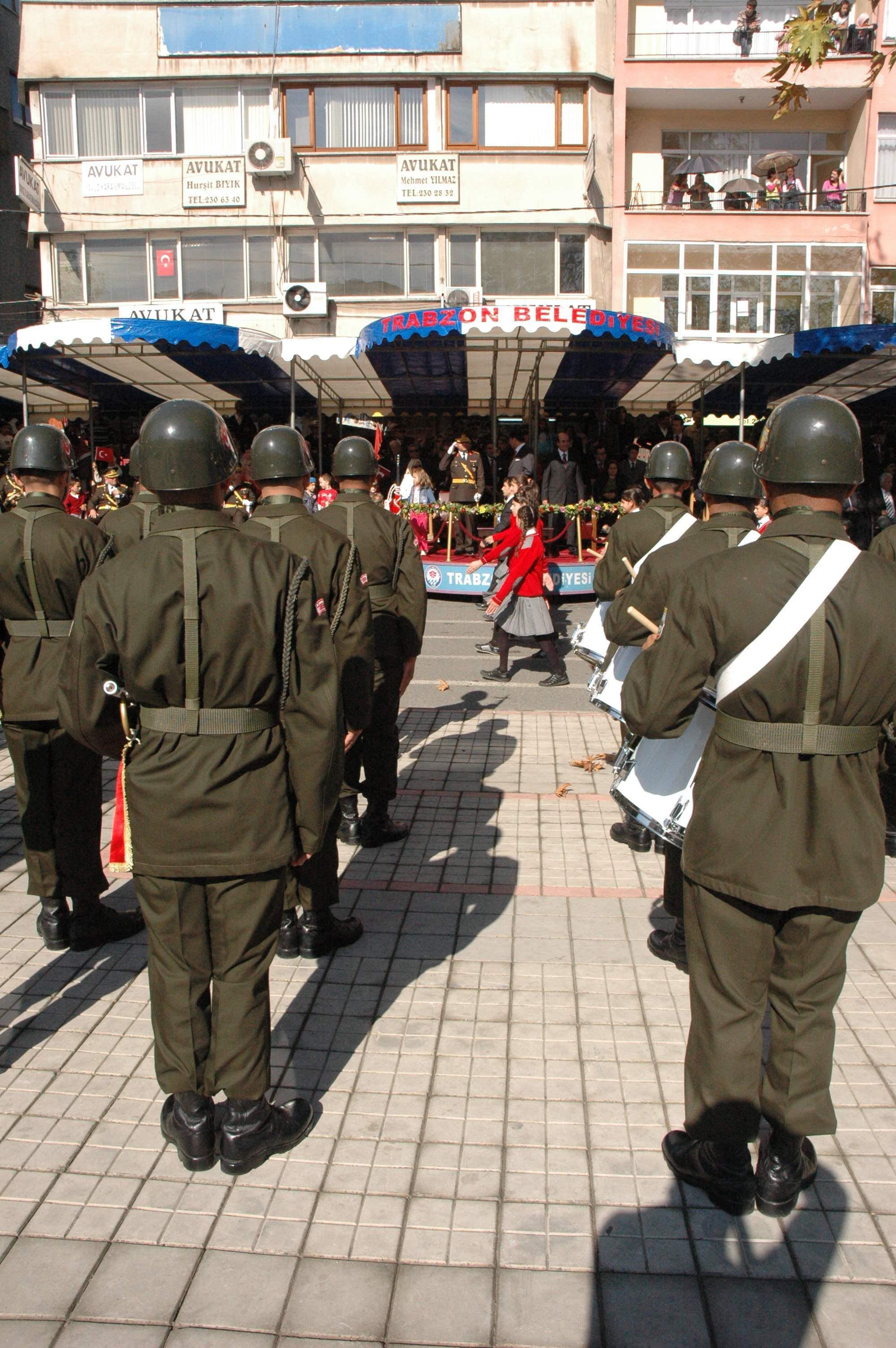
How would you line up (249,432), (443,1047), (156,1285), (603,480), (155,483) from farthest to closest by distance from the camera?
(249,432) < (603,480) < (443,1047) < (155,483) < (156,1285)

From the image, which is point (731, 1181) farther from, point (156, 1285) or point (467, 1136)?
point (156, 1285)

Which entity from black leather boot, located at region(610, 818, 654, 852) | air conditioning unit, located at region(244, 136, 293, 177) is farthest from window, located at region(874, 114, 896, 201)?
black leather boot, located at region(610, 818, 654, 852)

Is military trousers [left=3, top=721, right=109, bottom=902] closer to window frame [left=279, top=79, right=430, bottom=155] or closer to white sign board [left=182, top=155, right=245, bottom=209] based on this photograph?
white sign board [left=182, top=155, right=245, bottom=209]

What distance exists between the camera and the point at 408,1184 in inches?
120

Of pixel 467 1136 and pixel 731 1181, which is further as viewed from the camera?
pixel 467 1136

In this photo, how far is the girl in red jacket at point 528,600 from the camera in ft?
31.6

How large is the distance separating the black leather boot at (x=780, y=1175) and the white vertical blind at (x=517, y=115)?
23929 millimetres

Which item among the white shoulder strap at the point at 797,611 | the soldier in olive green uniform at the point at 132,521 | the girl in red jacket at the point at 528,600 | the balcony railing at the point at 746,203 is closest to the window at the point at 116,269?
the balcony railing at the point at 746,203

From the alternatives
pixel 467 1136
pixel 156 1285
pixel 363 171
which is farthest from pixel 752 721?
pixel 363 171

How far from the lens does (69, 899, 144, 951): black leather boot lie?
459 centimetres

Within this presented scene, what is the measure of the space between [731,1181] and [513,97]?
2442cm

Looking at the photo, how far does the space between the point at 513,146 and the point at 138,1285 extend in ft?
79.8

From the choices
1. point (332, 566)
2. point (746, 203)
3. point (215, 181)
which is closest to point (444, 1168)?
point (332, 566)

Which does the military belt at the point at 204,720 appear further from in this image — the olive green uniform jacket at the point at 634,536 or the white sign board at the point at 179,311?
the white sign board at the point at 179,311
